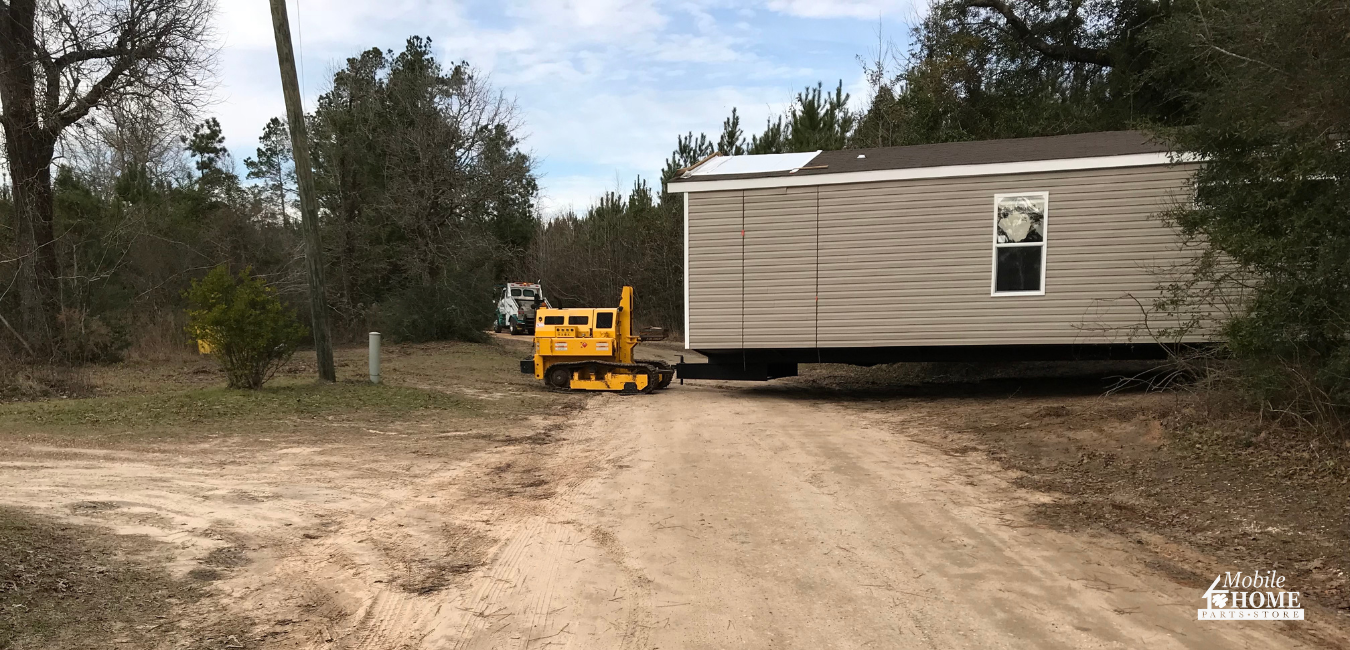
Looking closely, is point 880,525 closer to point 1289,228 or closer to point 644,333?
point 1289,228

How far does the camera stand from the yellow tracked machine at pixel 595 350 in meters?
13.6

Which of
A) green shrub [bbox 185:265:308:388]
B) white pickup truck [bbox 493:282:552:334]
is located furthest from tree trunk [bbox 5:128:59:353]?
white pickup truck [bbox 493:282:552:334]

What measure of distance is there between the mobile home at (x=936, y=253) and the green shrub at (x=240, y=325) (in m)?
5.96

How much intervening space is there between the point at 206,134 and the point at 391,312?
14509 millimetres

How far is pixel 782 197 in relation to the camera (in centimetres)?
1216

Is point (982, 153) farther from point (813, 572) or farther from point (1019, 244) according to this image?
point (813, 572)

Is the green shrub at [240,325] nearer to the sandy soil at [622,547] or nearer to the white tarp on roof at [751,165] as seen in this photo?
the sandy soil at [622,547]

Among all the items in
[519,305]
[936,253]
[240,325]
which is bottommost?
[240,325]

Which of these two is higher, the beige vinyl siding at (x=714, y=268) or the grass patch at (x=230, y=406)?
the beige vinyl siding at (x=714, y=268)

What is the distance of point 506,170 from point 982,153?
15.6 meters

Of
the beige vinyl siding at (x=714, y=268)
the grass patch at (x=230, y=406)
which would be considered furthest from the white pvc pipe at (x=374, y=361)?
the beige vinyl siding at (x=714, y=268)

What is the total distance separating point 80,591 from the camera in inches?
149

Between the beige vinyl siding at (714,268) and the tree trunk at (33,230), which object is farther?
the tree trunk at (33,230)

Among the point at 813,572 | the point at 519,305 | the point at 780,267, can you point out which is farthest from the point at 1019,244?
the point at 519,305
